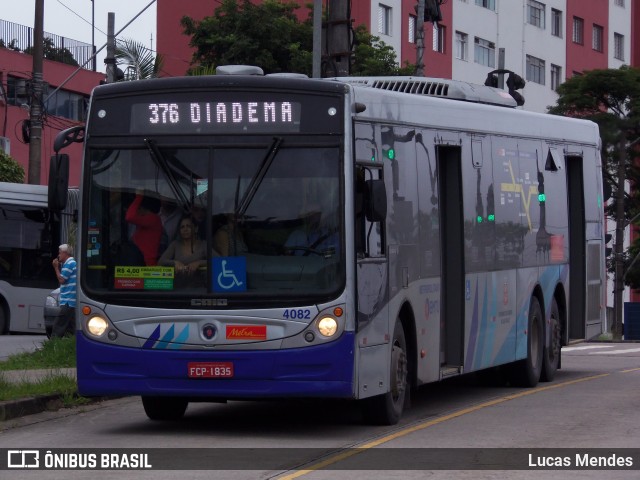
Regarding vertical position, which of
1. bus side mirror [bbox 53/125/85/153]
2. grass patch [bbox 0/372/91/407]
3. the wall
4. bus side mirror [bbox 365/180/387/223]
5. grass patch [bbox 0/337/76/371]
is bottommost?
grass patch [bbox 0/372/91/407]

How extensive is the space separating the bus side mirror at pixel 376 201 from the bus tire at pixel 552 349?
679 cm

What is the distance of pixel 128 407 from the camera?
14969 mm

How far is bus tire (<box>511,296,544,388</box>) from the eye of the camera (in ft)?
57.0

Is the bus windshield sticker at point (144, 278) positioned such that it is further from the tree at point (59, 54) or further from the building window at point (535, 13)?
the building window at point (535, 13)

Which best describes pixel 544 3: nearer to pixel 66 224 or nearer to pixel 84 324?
pixel 66 224

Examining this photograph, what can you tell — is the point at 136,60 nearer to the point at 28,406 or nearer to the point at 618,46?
the point at 28,406

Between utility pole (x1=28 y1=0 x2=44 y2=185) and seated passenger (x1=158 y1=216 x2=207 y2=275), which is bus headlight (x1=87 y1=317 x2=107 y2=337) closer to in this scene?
seated passenger (x1=158 y1=216 x2=207 y2=275)

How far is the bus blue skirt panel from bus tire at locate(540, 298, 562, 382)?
7.02 meters

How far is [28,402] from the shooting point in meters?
13.9

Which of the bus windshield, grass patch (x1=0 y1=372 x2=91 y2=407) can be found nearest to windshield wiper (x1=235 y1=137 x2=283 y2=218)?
the bus windshield

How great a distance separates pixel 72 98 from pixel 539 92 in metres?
24.7

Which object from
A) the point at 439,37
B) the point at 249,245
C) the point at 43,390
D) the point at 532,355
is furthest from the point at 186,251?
the point at 439,37

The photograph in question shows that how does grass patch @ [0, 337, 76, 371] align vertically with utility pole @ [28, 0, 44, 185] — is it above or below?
below

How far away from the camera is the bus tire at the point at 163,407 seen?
13219 mm
